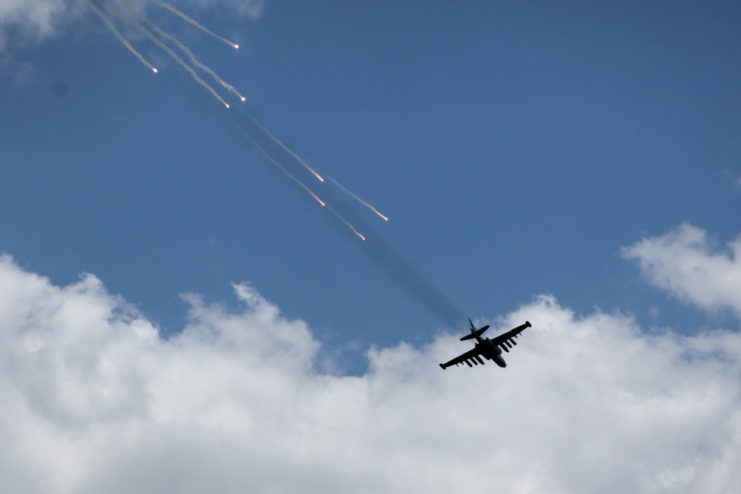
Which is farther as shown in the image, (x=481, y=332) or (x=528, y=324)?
(x=528, y=324)

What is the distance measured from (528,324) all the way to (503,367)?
7196mm

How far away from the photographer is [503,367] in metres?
98.6

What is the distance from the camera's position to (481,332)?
9288 centimetres

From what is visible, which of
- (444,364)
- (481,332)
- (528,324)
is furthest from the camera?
(444,364)

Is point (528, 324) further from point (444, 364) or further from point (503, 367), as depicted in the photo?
point (444, 364)

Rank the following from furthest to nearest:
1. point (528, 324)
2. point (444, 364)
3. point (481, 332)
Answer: point (444, 364) < point (528, 324) < point (481, 332)

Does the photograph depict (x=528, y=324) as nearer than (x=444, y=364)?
Yes

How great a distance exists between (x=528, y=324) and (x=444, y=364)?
15.1 m

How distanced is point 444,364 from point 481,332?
15.1m

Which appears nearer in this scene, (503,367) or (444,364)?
(503,367)

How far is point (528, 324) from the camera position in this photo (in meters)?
98.9

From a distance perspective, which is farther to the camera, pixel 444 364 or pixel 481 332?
pixel 444 364

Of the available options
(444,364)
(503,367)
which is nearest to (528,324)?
(503,367)
